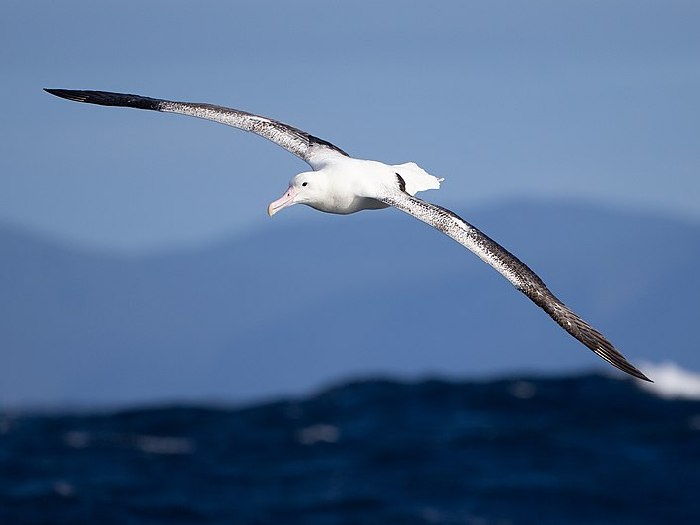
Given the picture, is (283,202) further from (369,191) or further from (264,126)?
(264,126)

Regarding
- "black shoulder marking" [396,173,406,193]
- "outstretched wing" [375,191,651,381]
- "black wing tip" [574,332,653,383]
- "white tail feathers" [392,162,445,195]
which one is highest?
"white tail feathers" [392,162,445,195]

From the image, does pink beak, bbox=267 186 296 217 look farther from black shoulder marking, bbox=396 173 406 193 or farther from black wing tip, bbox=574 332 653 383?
black wing tip, bbox=574 332 653 383

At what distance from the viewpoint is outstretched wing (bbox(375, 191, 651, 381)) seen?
12195 mm

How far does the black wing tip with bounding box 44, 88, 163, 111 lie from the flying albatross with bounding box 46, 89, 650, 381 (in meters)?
0.01

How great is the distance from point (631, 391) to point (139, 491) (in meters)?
25.3

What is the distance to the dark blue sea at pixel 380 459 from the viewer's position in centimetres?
3894

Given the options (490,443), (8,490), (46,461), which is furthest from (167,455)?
(490,443)

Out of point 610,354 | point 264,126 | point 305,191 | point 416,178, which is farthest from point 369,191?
point 610,354

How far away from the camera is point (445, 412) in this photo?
52750 millimetres

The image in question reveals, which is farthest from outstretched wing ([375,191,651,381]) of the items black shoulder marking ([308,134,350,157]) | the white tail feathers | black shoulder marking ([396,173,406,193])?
black shoulder marking ([308,134,350,157])

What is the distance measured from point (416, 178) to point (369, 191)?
1741mm

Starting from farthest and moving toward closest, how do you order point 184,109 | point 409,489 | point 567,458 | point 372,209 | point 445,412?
point 445,412, point 567,458, point 409,489, point 184,109, point 372,209

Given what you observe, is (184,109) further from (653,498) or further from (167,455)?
(167,455)

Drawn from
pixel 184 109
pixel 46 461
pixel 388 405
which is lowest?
pixel 184 109
